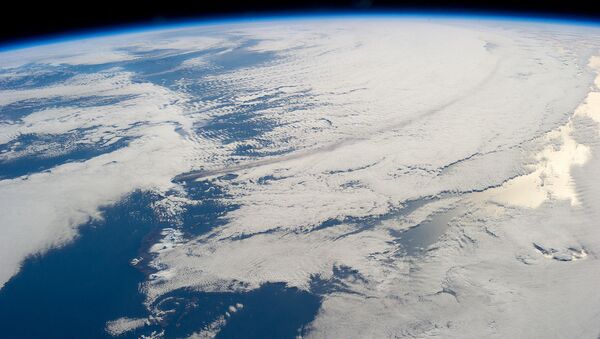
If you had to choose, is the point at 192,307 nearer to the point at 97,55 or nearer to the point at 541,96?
the point at 541,96

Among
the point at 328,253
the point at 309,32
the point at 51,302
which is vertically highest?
the point at 309,32

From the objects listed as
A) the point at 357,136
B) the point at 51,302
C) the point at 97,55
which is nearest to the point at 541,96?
the point at 357,136

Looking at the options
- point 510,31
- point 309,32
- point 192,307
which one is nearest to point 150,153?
point 192,307

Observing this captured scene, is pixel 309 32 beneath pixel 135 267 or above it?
above

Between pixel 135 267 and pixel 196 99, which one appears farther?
pixel 196 99

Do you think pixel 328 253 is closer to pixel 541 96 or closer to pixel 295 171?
pixel 295 171

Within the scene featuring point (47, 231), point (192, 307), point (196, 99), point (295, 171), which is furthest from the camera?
point (196, 99)

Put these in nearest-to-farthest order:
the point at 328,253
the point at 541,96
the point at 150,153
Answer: the point at 328,253 < the point at 150,153 < the point at 541,96
